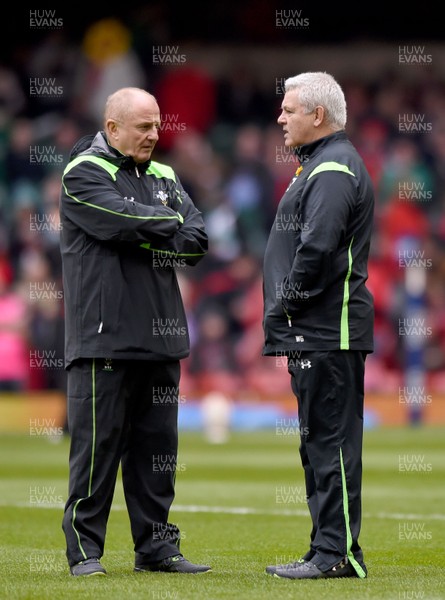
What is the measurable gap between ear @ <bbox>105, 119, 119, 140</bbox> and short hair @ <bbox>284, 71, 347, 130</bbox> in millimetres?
905

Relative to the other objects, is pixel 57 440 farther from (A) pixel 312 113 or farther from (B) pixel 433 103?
(A) pixel 312 113

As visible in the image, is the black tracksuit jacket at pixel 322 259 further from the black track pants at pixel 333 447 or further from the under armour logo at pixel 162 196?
the under armour logo at pixel 162 196

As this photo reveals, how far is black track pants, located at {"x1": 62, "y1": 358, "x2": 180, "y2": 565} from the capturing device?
708cm

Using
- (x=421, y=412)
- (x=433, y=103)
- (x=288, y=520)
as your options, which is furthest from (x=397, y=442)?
(x=433, y=103)

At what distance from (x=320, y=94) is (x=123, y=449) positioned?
208 centimetres

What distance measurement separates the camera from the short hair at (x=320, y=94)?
7.05 meters

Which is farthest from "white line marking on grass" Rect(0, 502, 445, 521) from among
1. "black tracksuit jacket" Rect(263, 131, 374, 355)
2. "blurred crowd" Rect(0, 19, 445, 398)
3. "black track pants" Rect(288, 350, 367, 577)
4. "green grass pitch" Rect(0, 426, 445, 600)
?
"blurred crowd" Rect(0, 19, 445, 398)

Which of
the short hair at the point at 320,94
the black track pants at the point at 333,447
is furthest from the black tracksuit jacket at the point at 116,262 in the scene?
the short hair at the point at 320,94

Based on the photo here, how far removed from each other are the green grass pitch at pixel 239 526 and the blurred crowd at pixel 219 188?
12.0 feet

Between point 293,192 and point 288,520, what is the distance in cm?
381

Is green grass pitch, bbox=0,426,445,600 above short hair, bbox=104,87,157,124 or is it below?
below

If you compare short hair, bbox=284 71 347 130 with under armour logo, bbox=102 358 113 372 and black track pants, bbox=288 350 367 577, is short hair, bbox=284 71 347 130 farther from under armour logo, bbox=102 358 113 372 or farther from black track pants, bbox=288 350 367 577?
under armour logo, bbox=102 358 113 372

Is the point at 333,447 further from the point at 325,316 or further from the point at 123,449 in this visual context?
the point at 123,449

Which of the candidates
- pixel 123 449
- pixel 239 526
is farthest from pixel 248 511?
pixel 123 449
